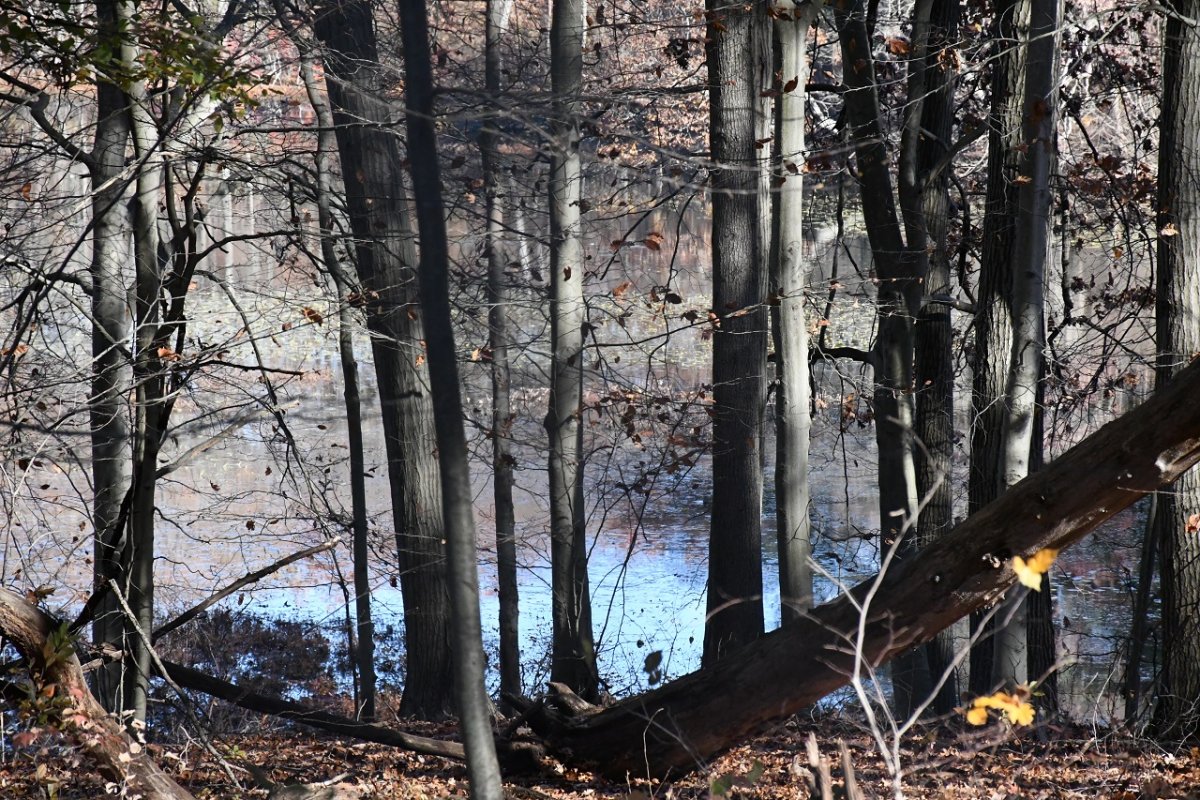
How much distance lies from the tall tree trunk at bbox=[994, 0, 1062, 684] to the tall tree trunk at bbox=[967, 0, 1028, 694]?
120cm

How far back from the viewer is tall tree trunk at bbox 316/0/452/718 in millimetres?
9516

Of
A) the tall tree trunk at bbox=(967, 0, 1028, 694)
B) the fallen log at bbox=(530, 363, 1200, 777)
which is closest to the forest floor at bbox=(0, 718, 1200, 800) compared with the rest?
the fallen log at bbox=(530, 363, 1200, 777)

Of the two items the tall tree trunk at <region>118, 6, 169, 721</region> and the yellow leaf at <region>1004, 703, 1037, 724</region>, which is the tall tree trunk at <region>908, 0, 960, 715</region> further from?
the tall tree trunk at <region>118, 6, 169, 721</region>

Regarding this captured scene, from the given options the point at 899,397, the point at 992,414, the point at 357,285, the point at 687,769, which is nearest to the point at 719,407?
the point at 899,397

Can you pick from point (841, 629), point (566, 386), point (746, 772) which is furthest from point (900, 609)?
point (566, 386)

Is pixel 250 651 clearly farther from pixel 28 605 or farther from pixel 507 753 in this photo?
pixel 28 605

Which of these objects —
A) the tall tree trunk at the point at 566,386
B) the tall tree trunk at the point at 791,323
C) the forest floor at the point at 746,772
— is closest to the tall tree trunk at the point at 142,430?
the forest floor at the point at 746,772

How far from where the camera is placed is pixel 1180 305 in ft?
25.1

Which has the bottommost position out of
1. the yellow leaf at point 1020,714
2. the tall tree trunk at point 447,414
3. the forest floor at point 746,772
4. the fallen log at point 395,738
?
the forest floor at point 746,772

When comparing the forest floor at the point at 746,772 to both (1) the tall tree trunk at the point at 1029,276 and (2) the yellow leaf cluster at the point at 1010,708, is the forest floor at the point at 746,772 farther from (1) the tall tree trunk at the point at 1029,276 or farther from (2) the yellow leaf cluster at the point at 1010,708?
(2) the yellow leaf cluster at the point at 1010,708

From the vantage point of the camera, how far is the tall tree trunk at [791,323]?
345 inches

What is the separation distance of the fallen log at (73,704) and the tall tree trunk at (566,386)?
472 centimetres

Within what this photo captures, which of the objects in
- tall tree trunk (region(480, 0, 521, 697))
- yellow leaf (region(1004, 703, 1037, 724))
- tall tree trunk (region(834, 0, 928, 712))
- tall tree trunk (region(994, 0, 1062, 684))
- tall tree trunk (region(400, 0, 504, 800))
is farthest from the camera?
tall tree trunk (region(480, 0, 521, 697))

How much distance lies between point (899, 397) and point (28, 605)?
7.07 m
